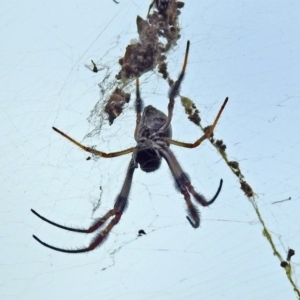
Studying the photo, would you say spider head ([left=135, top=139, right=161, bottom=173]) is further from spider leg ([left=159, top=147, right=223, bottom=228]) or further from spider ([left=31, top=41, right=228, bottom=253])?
spider leg ([left=159, top=147, right=223, bottom=228])

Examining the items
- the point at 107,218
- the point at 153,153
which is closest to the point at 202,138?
the point at 153,153

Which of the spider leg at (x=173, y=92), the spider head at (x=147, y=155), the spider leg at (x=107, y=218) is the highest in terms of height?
the spider leg at (x=173, y=92)

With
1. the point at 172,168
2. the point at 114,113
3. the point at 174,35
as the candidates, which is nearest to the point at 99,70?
→ the point at 114,113

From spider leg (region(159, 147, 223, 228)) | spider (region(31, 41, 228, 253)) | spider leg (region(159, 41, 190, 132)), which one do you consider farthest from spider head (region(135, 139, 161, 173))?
spider leg (region(159, 41, 190, 132))

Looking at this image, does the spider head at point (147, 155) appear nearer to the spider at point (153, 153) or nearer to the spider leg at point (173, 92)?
the spider at point (153, 153)

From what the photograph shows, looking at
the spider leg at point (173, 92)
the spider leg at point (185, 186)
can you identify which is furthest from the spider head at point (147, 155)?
the spider leg at point (173, 92)

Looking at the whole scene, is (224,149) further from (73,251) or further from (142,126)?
(73,251)

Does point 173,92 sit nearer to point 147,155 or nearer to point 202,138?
point 202,138

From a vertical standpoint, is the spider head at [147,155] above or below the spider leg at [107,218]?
above
